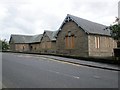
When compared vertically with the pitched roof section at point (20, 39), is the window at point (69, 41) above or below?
below

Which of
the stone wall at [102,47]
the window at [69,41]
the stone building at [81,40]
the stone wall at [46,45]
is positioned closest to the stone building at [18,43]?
the stone wall at [46,45]

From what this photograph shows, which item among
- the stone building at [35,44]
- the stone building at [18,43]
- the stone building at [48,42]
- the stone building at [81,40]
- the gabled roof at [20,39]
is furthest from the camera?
the gabled roof at [20,39]

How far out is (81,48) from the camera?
35875 millimetres

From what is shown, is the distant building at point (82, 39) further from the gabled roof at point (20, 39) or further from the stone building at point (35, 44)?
the gabled roof at point (20, 39)

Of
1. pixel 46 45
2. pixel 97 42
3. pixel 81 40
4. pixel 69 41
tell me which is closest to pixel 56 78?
pixel 81 40

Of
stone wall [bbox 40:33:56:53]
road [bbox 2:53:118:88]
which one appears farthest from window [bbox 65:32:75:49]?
road [bbox 2:53:118:88]

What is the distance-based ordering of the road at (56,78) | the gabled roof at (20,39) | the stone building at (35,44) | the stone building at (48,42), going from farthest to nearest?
1. the gabled roof at (20,39)
2. the stone building at (35,44)
3. the stone building at (48,42)
4. the road at (56,78)

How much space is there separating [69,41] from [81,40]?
341 centimetres

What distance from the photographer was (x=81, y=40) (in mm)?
35719

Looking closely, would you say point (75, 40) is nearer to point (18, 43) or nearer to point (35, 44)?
point (35, 44)

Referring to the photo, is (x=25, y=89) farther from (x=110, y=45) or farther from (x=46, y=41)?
(x=46, y=41)

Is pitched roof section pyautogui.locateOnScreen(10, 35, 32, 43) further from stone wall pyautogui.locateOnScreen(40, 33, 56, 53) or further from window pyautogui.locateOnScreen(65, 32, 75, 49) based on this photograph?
window pyautogui.locateOnScreen(65, 32, 75, 49)

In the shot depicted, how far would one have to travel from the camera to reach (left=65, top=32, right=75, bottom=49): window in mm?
37766

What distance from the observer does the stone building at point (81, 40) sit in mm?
35125
